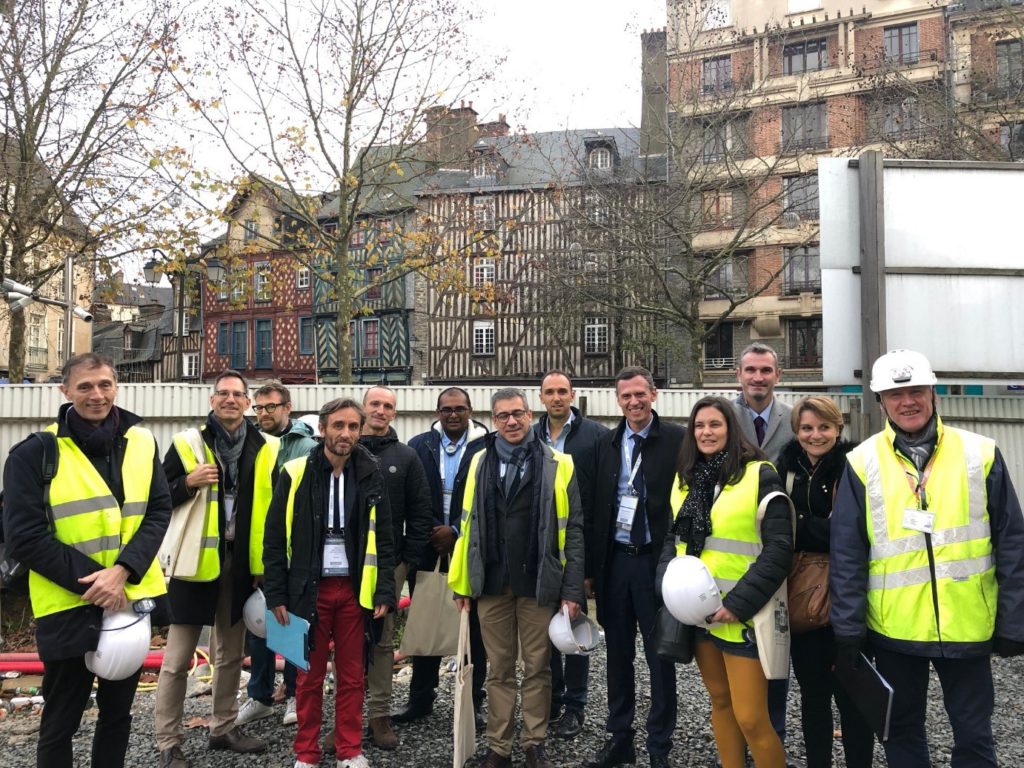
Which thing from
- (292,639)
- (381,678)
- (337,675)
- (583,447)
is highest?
(583,447)

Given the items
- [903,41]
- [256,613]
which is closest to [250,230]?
[256,613]

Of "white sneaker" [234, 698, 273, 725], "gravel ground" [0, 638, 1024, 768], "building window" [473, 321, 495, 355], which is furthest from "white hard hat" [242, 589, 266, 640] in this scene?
"building window" [473, 321, 495, 355]

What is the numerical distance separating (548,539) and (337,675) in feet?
4.65

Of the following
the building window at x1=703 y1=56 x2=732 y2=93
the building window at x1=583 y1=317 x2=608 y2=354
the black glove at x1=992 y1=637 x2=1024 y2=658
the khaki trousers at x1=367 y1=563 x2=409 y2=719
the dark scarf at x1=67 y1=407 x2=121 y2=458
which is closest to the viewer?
the black glove at x1=992 y1=637 x2=1024 y2=658

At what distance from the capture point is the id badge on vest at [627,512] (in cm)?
417

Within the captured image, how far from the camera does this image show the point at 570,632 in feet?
12.8

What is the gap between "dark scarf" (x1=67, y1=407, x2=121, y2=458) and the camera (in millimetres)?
3389

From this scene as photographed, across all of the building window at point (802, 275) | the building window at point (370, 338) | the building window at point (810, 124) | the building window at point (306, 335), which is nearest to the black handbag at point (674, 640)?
the building window at point (810, 124)

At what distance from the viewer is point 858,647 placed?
9.82ft

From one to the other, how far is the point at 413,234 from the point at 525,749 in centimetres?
1191

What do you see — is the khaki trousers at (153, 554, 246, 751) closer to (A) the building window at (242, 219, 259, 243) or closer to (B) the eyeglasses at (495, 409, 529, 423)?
(B) the eyeglasses at (495, 409, 529, 423)

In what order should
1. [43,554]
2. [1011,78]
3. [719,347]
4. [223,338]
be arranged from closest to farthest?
[43,554] → [1011,78] → [719,347] → [223,338]

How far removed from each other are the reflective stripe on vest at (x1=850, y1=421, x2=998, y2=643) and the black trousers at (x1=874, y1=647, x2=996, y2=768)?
0.15 meters

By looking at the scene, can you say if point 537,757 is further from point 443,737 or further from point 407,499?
point 407,499
